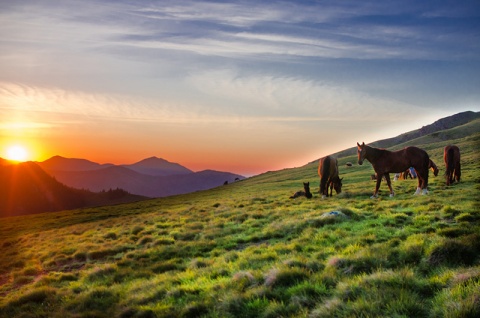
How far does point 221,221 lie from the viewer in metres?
20.8

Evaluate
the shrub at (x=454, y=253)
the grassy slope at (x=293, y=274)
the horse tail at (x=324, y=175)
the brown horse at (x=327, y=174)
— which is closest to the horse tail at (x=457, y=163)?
the brown horse at (x=327, y=174)

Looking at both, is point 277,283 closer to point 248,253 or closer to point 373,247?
point 373,247

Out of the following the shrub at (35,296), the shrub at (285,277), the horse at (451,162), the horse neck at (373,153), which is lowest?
the shrub at (35,296)

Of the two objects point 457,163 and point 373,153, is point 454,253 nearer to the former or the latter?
point 373,153

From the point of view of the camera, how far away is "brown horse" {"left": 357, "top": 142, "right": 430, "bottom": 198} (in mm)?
21250

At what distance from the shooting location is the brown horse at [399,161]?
21250mm

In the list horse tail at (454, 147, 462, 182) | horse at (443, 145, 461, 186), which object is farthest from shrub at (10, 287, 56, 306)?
horse tail at (454, 147, 462, 182)

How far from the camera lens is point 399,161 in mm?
22188

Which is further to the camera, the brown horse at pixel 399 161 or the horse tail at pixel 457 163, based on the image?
the horse tail at pixel 457 163

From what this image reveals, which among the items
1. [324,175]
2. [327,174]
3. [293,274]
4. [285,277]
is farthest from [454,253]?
Answer: [327,174]

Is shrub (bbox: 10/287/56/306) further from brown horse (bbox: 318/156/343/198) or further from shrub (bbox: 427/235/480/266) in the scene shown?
brown horse (bbox: 318/156/343/198)

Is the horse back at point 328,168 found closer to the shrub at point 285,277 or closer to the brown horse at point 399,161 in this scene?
the brown horse at point 399,161

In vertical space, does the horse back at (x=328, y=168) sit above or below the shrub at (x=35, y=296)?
above

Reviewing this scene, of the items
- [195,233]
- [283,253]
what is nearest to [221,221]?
[195,233]
